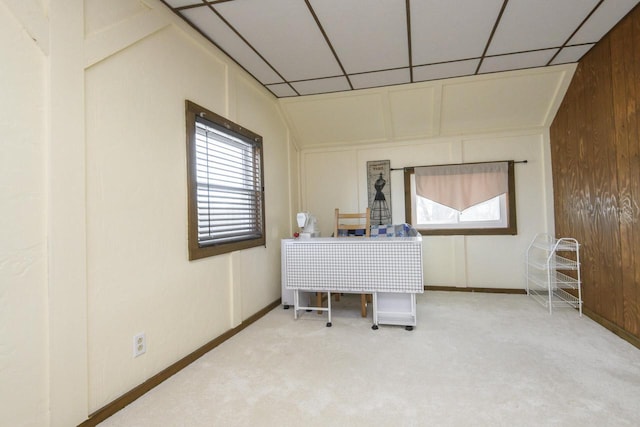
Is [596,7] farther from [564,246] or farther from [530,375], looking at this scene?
[530,375]

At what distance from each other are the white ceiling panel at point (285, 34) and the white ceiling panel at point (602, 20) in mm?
1994

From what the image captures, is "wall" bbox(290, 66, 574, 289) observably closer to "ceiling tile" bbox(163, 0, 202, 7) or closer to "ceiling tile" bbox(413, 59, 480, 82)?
"ceiling tile" bbox(413, 59, 480, 82)

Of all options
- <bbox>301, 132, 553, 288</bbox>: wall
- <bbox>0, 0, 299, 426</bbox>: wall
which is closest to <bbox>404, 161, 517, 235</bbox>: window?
<bbox>301, 132, 553, 288</bbox>: wall

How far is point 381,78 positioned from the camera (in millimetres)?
3273

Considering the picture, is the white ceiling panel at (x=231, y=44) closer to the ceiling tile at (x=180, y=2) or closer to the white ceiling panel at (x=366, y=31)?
the ceiling tile at (x=180, y=2)

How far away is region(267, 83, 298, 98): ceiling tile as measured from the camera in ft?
11.3

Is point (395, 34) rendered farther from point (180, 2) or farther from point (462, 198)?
point (462, 198)

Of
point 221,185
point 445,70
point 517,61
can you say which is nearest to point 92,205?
point 221,185

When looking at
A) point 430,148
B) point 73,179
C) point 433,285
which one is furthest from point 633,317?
point 73,179

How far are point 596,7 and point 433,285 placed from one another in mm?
3235

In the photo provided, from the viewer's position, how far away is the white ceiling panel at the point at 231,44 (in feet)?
7.32

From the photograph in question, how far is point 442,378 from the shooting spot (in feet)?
6.42

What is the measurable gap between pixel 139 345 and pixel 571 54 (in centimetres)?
426

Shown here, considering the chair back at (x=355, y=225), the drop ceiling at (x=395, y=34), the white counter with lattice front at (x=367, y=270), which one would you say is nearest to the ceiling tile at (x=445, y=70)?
the drop ceiling at (x=395, y=34)
